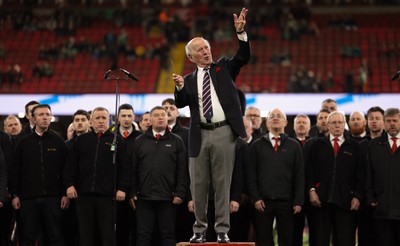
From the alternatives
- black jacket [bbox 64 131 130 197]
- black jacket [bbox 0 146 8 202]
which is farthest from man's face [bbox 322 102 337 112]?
black jacket [bbox 0 146 8 202]

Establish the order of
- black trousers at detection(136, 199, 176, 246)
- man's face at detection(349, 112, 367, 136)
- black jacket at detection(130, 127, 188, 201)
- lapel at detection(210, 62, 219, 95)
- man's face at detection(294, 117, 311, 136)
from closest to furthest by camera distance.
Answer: lapel at detection(210, 62, 219, 95), black trousers at detection(136, 199, 176, 246), black jacket at detection(130, 127, 188, 201), man's face at detection(349, 112, 367, 136), man's face at detection(294, 117, 311, 136)

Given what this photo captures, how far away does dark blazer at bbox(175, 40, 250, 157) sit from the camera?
6.77 metres

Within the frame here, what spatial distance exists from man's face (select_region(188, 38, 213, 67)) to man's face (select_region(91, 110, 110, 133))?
2150 millimetres

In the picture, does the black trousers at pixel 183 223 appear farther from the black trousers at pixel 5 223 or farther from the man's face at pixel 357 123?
the man's face at pixel 357 123

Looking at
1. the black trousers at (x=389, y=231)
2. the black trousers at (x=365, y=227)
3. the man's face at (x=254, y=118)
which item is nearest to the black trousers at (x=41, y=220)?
the man's face at (x=254, y=118)

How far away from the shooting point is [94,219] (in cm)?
852

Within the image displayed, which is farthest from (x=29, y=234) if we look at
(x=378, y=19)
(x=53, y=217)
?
(x=378, y=19)

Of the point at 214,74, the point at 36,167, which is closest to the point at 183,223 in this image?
the point at 36,167

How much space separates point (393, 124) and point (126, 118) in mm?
2980

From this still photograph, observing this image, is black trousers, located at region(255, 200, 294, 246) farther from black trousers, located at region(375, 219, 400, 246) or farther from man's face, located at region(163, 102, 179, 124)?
man's face, located at region(163, 102, 179, 124)

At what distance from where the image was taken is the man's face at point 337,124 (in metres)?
8.48

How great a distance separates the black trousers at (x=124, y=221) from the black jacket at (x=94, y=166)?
17.6 inches

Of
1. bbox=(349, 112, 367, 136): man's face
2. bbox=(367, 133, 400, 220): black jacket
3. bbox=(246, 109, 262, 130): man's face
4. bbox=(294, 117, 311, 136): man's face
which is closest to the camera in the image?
bbox=(367, 133, 400, 220): black jacket

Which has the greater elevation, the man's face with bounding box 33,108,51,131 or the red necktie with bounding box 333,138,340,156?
the man's face with bounding box 33,108,51,131
